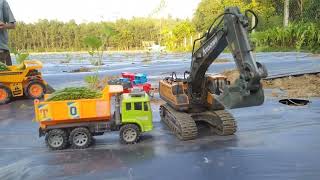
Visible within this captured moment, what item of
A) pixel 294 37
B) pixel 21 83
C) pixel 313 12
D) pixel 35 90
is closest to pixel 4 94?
pixel 21 83

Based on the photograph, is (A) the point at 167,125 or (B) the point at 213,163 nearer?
(B) the point at 213,163

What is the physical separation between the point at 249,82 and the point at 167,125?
229cm

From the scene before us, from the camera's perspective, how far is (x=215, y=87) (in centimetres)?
559

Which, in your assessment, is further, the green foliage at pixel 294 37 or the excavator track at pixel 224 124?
the green foliage at pixel 294 37

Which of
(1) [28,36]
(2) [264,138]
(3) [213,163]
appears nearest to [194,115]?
(2) [264,138]

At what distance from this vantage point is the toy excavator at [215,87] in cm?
413

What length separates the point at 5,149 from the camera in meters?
5.00

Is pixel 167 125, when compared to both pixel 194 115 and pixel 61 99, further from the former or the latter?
pixel 61 99

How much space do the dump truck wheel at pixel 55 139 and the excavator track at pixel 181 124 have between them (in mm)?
1584

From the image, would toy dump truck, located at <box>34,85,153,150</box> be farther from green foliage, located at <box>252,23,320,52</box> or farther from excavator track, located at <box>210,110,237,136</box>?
green foliage, located at <box>252,23,320,52</box>

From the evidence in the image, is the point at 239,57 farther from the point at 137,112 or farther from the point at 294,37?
the point at 294,37

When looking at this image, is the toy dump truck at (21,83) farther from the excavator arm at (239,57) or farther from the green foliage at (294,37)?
the green foliage at (294,37)

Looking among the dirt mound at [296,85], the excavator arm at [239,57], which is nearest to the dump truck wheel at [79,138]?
the excavator arm at [239,57]

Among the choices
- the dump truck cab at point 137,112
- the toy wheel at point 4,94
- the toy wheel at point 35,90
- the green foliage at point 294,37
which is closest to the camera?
the dump truck cab at point 137,112
